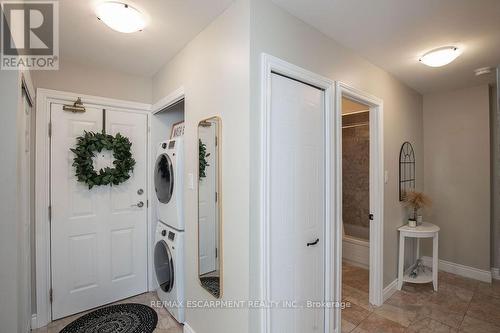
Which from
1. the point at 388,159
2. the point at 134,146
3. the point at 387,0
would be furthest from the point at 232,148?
the point at 388,159

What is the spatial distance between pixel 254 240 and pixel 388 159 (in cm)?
205

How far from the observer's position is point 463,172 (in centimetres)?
329

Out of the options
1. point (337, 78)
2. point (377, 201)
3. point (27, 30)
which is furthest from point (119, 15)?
point (377, 201)

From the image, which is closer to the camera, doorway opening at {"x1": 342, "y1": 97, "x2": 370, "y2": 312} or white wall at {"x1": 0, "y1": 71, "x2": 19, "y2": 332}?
white wall at {"x1": 0, "y1": 71, "x2": 19, "y2": 332}

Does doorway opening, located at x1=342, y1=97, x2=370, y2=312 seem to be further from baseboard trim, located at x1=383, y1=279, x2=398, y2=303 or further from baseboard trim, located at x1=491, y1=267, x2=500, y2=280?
baseboard trim, located at x1=491, y1=267, x2=500, y2=280

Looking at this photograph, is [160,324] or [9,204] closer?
[9,204]

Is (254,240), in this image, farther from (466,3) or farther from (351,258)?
(351,258)

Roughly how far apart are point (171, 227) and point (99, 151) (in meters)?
1.12

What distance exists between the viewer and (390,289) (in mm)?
2744

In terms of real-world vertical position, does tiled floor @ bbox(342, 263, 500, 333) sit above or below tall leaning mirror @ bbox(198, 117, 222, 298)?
below

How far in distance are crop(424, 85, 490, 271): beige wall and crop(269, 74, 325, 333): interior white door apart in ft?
8.55

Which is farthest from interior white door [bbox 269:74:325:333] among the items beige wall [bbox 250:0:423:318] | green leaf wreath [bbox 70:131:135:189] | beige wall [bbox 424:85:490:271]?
beige wall [bbox 424:85:490:271]

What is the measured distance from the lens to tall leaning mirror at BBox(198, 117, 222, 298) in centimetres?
172

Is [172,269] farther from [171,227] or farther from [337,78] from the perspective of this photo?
[337,78]
